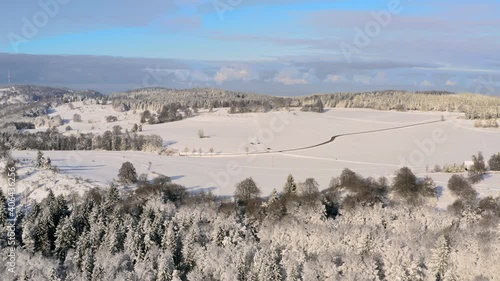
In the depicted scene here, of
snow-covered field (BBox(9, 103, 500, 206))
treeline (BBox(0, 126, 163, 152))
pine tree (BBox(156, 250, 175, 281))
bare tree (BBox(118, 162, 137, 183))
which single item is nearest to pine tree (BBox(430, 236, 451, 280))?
snow-covered field (BBox(9, 103, 500, 206))

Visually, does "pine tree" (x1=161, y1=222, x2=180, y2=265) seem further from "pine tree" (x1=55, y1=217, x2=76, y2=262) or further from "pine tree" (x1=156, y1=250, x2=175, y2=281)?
"pine tree" (x1=55, y1=217, x2=76, y2=262)

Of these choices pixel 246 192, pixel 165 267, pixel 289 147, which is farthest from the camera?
pixel 289 147

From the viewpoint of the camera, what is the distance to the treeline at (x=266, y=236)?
29188mm

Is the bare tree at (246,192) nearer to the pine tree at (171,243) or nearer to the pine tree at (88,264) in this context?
the pine tree at (171,243)

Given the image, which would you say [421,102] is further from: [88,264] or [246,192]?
[88,264]

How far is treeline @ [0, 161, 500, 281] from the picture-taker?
1149 inches

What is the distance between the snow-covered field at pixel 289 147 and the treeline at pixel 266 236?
176 inches

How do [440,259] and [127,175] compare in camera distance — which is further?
[127,175]

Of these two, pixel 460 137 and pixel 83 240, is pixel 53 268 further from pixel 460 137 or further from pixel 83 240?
pixel 460 137

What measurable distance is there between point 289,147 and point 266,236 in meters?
40.3

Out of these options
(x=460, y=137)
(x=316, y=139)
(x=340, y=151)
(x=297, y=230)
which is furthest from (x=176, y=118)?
(x=297, y=230)

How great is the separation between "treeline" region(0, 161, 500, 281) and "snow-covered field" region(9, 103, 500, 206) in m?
4.48

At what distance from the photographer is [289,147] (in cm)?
7300

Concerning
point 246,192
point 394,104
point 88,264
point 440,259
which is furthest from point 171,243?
point 394,104
